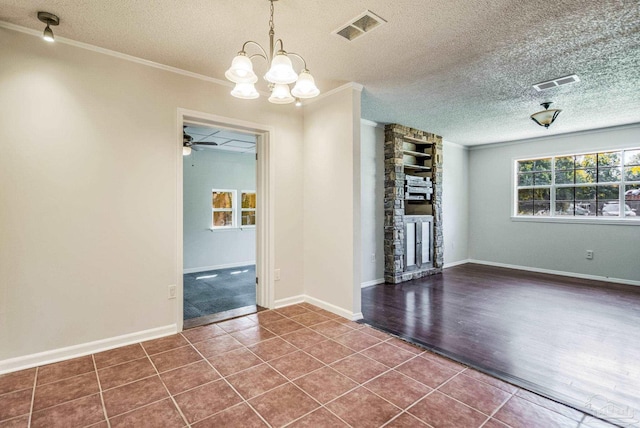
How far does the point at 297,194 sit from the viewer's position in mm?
4074

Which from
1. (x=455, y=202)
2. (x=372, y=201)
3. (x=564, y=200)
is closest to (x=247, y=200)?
(x=372, y=201)

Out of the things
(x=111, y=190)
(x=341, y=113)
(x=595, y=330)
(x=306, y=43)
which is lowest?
(x=595, y=330)

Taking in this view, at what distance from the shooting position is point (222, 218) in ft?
23.0

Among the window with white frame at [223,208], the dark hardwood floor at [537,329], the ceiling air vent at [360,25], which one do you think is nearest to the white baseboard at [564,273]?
the dark hardwood floor at [537,329]

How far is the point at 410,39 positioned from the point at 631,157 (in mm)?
5398

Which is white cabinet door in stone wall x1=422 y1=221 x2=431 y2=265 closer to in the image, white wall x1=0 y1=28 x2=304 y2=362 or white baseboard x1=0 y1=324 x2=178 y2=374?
white wall x1=0 y1=28 x2=304 y2=362

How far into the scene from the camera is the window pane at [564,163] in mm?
6004

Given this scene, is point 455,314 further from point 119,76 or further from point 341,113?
point 119,76

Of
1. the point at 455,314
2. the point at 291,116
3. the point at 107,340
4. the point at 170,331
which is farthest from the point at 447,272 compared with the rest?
the point at 107,340

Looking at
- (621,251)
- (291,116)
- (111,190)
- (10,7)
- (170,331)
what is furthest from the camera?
(621,251)

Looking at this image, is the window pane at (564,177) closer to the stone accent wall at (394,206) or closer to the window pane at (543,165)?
the window pane at (543,165)

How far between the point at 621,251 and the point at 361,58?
5.77 meters

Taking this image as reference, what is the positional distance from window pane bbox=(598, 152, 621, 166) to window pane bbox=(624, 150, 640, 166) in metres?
0.10

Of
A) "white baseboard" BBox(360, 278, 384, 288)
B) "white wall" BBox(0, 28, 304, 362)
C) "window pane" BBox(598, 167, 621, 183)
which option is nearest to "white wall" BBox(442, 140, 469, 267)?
"white baseboard" BBox(360, 278, 384, 288)
